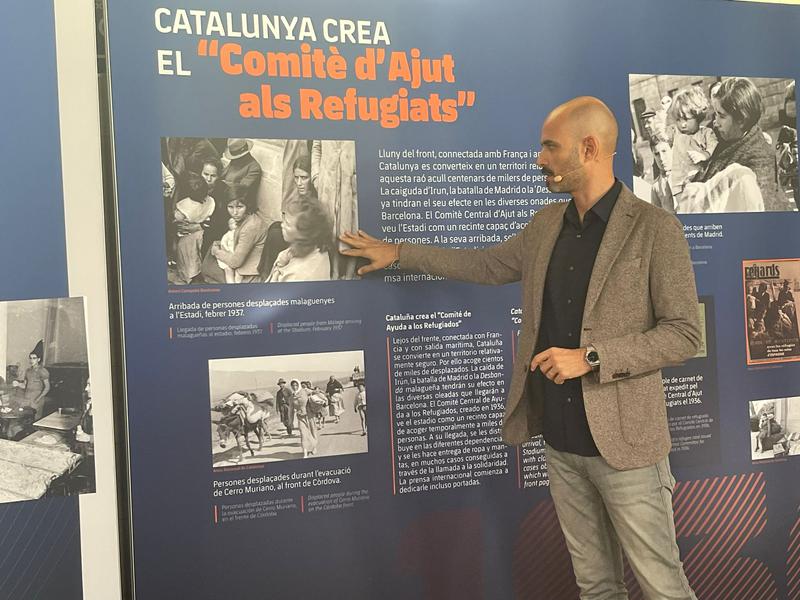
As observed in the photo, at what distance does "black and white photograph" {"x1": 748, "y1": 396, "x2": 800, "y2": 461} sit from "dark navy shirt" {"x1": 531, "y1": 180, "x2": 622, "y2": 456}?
4.55 feet

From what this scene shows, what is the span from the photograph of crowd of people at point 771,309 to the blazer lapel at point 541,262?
1283 millimetres

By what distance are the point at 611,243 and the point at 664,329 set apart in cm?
28

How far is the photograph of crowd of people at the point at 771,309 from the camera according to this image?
10.7 ft

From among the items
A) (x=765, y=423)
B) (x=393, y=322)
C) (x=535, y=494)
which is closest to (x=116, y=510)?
(x=393, y=322)

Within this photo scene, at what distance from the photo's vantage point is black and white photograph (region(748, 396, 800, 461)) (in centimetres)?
327

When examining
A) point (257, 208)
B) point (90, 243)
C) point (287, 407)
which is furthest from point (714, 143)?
point (90, 243)

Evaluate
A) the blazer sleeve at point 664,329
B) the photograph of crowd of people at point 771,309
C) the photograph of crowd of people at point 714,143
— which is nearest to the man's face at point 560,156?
the blazer sleeve at point 664,329

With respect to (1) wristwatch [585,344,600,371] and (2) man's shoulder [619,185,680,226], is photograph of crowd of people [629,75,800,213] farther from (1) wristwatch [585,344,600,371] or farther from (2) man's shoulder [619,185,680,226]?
(1) wristwatch [585,344,600,371]

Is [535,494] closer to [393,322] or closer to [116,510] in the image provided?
[393,322]

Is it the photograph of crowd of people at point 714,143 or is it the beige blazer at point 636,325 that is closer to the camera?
the beige blazer at point 636,325

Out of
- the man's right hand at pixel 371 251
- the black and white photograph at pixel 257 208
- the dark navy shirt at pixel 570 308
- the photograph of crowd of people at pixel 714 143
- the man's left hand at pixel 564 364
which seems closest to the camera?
the man's left hand at pixel 564 364

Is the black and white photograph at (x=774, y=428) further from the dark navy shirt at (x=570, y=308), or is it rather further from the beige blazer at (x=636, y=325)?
the dark navy shirt at (x=570, y=308)

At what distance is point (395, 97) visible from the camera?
2816 millimetres

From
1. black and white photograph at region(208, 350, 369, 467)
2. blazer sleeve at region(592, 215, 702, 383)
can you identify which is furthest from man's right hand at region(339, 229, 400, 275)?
blazer sleeve at region(592, 215, 702, 383)
